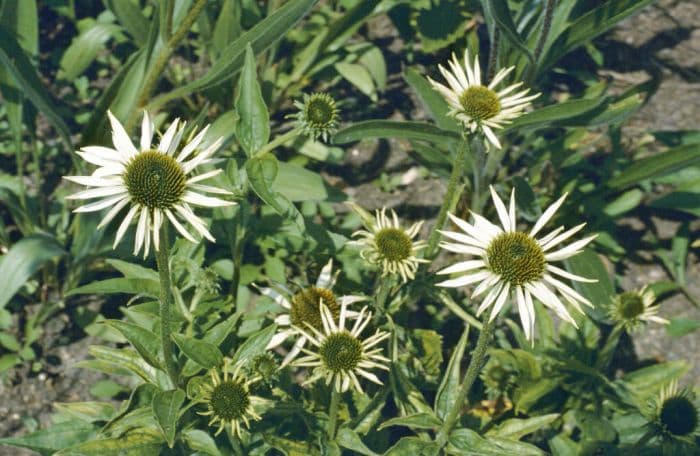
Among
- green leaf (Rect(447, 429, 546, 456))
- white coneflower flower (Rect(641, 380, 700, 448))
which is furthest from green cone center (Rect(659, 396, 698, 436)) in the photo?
green leaf (Rect(447, 429, 546, 456))

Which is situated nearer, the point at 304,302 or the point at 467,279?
the point at 467,279

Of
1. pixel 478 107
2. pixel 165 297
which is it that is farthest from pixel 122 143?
pixel 478 107

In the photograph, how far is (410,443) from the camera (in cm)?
230

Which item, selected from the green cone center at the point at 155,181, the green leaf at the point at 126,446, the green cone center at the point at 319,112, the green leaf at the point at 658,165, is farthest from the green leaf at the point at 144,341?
the green leaf at the point at 658,165

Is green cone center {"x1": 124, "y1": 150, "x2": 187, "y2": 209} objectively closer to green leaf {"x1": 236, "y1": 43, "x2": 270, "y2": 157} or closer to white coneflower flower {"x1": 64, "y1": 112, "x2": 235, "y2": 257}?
white coneflower flower {"x1": 64, "y1": 112, "x2": 235, "y2": 257}

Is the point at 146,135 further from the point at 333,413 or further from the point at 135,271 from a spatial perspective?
the point at 333,413

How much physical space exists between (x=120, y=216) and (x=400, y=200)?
1315 mm

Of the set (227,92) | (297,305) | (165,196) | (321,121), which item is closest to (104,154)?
(165,196)

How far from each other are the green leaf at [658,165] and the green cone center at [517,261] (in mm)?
1498

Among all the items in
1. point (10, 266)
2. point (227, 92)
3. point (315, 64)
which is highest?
point (315, 64)

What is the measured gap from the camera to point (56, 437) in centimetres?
250

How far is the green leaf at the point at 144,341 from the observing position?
227 centimetres

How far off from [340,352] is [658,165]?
6.08 ft

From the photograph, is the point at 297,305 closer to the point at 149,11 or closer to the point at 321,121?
the point at 321,121
